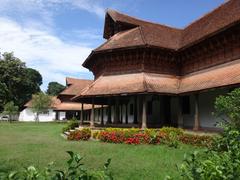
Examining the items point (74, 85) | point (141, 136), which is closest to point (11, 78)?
point (74, 85)

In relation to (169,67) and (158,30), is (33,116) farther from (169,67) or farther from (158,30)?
(169,67)

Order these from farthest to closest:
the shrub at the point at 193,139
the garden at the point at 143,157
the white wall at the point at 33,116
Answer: the white wall at the point at 33,116 → the shrub at the point at 193,139 → the garden at the point at 143,157

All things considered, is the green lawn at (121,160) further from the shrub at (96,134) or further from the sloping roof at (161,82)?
the sloping roof at (161,82)

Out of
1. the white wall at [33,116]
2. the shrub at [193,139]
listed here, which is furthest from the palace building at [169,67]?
the white wall at [33,116]

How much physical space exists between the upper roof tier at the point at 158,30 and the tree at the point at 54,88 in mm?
87754

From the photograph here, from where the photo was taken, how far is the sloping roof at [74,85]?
57281 mm

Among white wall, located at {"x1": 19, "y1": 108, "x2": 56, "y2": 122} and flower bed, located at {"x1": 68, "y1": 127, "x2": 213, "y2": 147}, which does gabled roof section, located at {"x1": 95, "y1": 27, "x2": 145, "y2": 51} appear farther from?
white wall, located at {"x1": 19, "y1": 108, "x2": 56, "y2": 122}

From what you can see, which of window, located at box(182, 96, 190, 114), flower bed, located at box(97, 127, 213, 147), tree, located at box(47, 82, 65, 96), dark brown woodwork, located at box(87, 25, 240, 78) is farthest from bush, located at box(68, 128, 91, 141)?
tree, located at box(47, 82, 65, 96)

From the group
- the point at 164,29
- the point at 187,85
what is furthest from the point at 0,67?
the point at 187,85

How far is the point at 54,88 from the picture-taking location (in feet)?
394

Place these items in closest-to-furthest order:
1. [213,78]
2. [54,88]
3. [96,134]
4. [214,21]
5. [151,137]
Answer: [151,137], [213,78], [96,134], [214,21], [54,88]

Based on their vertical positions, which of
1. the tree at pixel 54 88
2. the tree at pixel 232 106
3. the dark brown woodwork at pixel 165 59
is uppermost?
the tree at pixel 54 88

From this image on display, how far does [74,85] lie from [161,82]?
39.7 metres

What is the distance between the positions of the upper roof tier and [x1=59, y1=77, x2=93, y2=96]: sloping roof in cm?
2880
